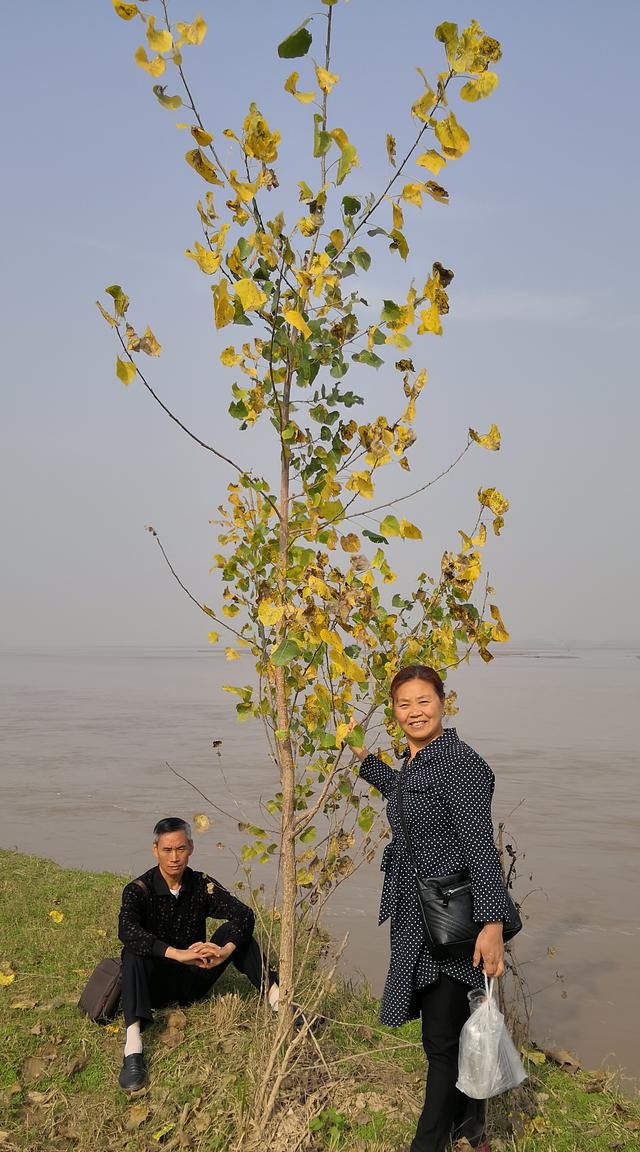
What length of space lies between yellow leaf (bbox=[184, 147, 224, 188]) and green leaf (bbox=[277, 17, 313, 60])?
374mm

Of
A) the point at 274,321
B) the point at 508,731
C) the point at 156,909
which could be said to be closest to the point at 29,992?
the point at 156,909

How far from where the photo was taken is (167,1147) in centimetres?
347

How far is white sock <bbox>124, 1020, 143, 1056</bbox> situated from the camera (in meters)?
3.90

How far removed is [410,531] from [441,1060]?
1762mm

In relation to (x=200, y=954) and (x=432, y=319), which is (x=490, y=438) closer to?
(x=432, y=319)

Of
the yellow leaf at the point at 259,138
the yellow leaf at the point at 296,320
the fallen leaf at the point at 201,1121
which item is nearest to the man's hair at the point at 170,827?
the fallen leaf at the point at 201,1121

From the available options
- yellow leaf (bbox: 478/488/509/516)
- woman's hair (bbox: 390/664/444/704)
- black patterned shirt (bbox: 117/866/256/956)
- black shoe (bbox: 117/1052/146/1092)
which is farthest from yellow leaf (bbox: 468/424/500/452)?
black shoe (bbox: 117/1052/146/1092)

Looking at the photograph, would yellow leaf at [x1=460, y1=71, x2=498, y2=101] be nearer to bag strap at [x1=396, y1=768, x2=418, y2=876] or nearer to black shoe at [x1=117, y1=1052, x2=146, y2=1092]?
bag strap at [x1=396, y1=768, x2=418, y2=876]

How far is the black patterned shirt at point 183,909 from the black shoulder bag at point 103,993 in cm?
6

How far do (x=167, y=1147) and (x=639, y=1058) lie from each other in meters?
2.62

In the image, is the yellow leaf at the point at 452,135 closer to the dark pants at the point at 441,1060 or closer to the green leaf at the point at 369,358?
the green leaf at the point at 369,358

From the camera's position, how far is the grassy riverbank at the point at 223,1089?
350 cm

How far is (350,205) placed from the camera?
10.2 feet

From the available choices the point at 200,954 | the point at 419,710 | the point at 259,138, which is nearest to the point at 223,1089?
the point at 200,954
